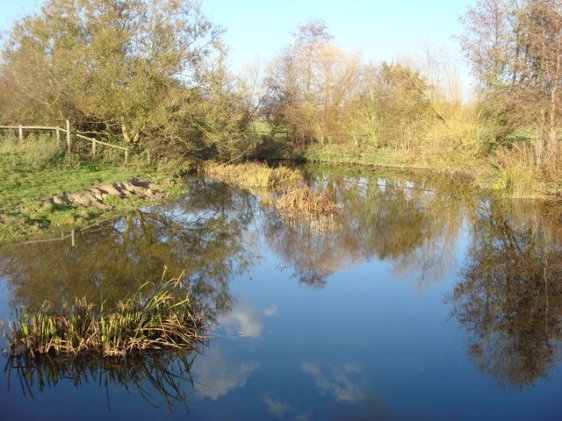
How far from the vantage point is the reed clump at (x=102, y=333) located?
5.77 meters

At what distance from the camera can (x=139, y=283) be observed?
27.1 feet

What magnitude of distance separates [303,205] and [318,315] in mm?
7766

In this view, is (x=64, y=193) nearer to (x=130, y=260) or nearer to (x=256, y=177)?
(x=130, y=260)

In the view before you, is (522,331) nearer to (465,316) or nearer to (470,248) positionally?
(465,316)

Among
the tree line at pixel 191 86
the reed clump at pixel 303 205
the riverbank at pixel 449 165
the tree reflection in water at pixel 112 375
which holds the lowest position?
the tree reflection in water at pixel 112 375

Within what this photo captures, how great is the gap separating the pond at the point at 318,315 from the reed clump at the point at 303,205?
0.69 metres

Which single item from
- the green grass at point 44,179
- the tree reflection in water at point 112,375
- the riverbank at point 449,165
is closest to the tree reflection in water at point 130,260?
the tree reflection in water at point 112,375

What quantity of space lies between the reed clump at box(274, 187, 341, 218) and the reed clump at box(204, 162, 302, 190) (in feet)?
12.9

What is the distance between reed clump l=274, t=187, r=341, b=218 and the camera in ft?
48.7

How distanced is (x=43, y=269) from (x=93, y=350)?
3.56m

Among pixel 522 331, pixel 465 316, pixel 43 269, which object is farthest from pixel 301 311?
pixel 43 269

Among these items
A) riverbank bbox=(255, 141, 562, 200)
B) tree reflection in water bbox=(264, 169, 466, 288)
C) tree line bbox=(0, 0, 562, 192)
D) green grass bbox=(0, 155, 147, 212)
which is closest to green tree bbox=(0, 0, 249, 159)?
tree line bbox=(0, 0, 562, 192)

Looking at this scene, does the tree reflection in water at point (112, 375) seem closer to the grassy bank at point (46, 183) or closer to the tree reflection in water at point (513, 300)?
the tree reflection in water at point (513, 300)

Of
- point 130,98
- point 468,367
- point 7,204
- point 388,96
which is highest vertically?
point 388,96
